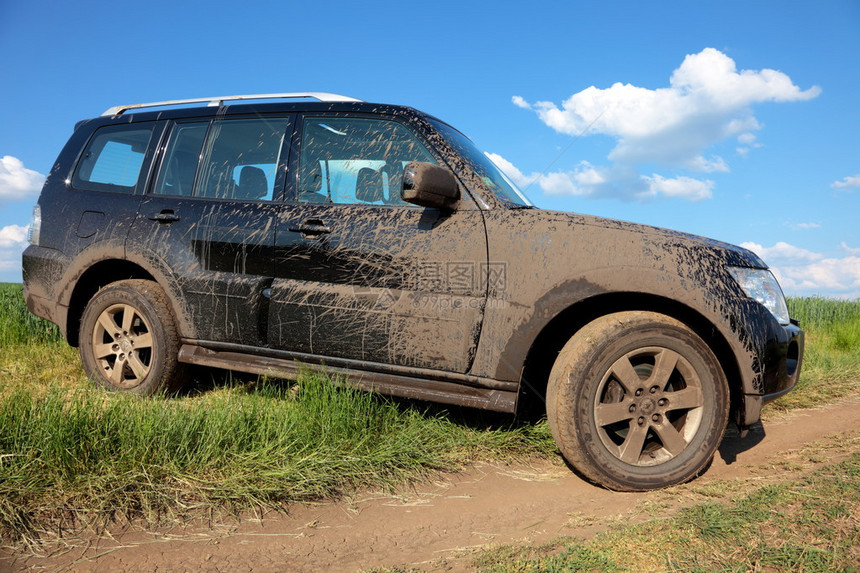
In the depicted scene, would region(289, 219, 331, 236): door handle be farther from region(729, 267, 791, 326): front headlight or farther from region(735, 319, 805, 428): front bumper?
region(735, 319, 805, 428): front bumper

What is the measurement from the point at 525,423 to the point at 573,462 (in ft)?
2.79

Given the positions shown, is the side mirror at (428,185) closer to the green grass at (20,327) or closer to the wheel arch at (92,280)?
the wheel arch at (92,280)

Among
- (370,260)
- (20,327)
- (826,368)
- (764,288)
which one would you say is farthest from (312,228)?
(826,368)

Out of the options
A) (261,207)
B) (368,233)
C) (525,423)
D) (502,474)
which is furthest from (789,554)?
(261,207)

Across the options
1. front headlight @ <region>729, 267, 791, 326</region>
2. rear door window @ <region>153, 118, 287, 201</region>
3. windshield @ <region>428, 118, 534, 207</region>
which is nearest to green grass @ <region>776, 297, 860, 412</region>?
front headlight @ <region>729, 267, 791, 326</region>

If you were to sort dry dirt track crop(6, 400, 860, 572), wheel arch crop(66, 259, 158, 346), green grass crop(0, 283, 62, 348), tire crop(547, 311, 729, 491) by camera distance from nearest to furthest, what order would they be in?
dry dirt track crop(6, 400, 860, 572), tire crop(547, 311, 729, 491), wheel arch crop(66, 259, 158, 346), green grass crop(0, 283, 62, 348)

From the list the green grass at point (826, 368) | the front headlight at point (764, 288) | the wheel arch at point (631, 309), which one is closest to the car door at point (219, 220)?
the wheel arch at point (631, 309)

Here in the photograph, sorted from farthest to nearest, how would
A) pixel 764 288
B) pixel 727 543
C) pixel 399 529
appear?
pixel 764 288 < pixel 399 529 < pixel 727 543

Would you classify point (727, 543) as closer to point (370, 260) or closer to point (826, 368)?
point (370, 260)

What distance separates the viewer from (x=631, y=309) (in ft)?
10.7

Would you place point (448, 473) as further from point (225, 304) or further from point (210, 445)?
point (225, 304)

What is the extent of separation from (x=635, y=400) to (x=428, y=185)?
1598mm

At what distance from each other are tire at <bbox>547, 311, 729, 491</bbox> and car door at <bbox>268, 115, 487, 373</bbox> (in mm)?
597

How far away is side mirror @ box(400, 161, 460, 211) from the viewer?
3008 millimetres
